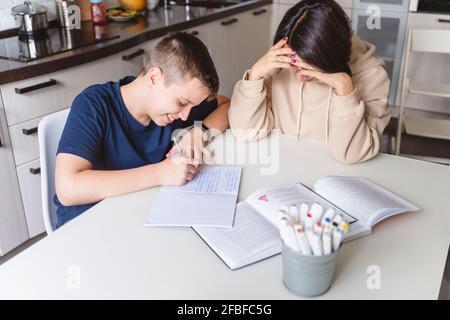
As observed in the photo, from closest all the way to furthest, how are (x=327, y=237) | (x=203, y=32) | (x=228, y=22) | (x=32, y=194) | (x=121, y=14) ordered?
(x=327, y=237) < (x=32, y=194) < (x=121, y=14) < (x=203, y=32) < (x=228, y=22)

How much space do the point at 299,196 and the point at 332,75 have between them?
1.30 ft

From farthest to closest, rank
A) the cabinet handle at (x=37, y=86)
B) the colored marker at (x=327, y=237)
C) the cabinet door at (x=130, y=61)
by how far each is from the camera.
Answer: the cabinet door at (x=130, y=61) < the cabinet handle at (x=37, y=86) < the colored marker at (x=327, y=237)

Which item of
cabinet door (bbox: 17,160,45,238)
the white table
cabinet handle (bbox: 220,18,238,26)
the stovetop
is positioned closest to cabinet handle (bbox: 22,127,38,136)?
cabinet door (bbox: 17,160,45,238)

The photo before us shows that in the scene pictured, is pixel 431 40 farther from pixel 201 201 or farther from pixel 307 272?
pixel 307 272

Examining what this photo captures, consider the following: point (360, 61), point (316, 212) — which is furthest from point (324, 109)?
point (316, 212)

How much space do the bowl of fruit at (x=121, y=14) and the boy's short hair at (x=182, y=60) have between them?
1539 millimetres

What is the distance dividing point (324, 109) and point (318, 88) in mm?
70

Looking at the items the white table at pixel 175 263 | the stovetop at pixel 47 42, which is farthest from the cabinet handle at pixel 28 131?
the white table at pixel 175 263

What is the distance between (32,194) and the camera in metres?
1.99

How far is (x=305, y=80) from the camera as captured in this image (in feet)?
4.68

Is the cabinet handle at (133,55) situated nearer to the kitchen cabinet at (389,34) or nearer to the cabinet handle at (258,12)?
the cabinet handle at (258,12)

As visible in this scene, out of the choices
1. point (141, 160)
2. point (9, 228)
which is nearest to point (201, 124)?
point (141, 160)

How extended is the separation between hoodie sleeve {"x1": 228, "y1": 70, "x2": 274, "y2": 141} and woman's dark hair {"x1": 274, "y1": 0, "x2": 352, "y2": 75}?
19cm

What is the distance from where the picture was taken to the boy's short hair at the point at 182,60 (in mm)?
1215
